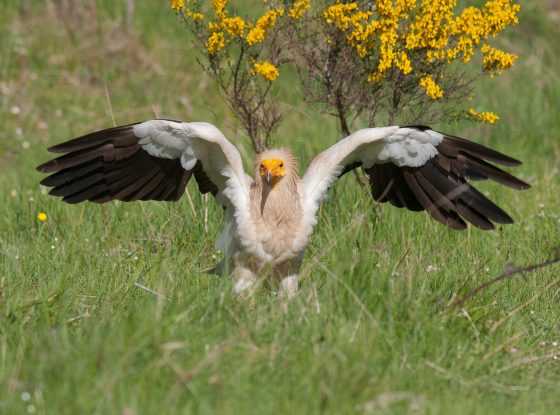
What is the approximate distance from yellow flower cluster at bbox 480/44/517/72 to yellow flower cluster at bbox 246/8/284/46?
1.24 metres

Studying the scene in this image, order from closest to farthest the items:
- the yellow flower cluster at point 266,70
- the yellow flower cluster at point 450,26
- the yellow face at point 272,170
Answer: the yellow face at point 272,170 → the yellow flower cluster at point 266,70 → the yellow flower cluster at point 450,26

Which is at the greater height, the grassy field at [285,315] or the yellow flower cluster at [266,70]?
the yellow flower cluster at [266,70]

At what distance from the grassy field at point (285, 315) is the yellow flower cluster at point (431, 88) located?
0.79 m

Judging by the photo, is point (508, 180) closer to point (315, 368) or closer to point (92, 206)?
point (315, 368)

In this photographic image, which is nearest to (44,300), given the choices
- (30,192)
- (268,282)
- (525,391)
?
(268,282)

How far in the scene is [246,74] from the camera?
6.73 m

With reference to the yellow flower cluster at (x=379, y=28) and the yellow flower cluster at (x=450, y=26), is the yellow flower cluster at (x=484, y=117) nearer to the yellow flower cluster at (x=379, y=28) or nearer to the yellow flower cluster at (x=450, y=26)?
the yellow flower cluster at (x=450, y=26)

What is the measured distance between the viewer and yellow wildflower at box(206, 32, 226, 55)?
6.42m

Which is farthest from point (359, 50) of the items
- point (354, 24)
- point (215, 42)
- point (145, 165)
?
point (145, 165)

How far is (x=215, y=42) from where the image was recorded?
643cm

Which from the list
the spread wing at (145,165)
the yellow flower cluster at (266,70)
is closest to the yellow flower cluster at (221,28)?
the yellow flower cluster at (266,70)

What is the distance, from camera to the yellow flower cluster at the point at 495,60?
249 inches

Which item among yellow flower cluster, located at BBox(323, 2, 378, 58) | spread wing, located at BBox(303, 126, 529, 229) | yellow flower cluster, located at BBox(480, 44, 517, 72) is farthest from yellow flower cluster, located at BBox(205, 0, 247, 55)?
yellow flower cluster, located at BBox(480, 44, 517, 72)

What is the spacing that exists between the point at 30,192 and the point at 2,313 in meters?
2.82
